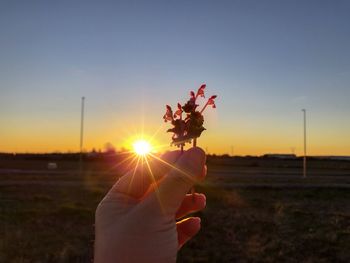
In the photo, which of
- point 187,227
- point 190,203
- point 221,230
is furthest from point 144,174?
point 221,230

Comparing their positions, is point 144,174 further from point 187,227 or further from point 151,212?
point 187,227

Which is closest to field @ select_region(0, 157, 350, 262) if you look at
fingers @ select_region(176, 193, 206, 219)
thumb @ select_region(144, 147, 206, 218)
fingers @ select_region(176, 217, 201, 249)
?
fingers @ select_region(176, 217, 201, 249)

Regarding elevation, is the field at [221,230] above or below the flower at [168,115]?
below

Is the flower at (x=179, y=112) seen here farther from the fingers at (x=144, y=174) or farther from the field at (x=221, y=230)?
the field at (x=221, y=230)

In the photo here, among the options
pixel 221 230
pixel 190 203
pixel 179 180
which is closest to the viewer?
pixel 179 180

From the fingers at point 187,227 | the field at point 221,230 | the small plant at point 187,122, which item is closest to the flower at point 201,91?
the small plant at point 187,122

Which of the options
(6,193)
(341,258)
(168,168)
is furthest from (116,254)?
(6,193)

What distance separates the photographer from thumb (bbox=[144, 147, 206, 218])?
216 centimetres

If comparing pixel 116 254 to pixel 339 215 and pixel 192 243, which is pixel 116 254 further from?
pixel 339 215

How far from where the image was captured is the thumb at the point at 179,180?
216 centimetres

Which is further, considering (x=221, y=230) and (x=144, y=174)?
(x=221, y=230)

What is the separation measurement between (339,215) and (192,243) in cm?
790

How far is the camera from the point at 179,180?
2.20m

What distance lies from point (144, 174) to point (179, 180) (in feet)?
0.53
